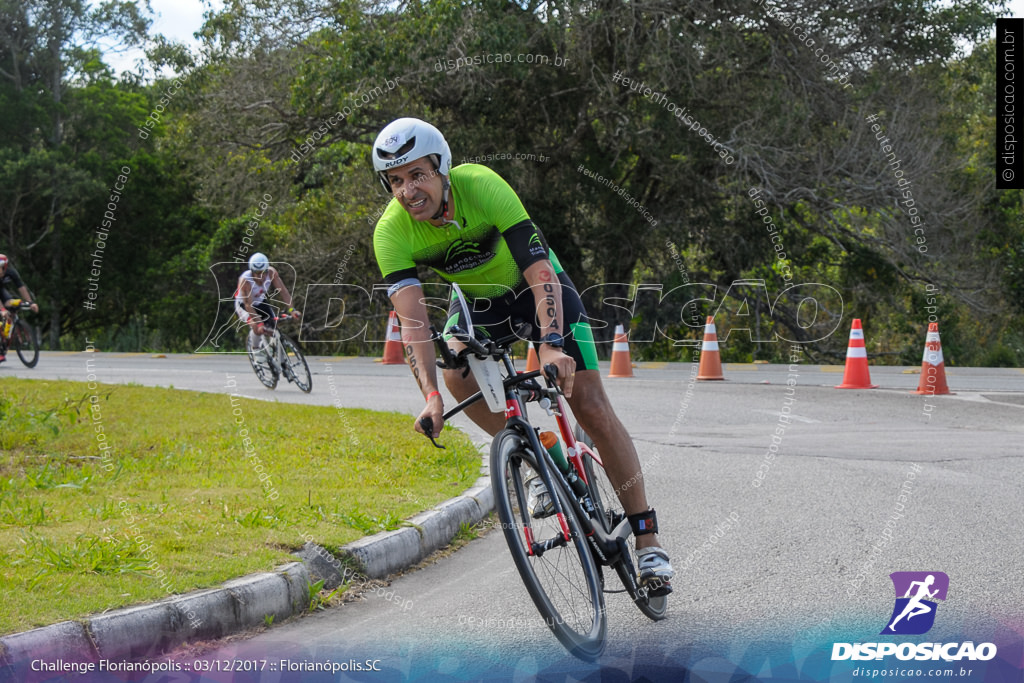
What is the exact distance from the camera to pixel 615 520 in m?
4.78

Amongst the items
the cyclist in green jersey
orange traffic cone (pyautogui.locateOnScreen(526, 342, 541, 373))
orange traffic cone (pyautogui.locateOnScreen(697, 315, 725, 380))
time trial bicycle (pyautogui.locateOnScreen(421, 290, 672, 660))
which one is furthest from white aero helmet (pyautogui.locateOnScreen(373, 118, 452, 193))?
orange traffic cone (pyautogui.locateOnScreen(697, 315, 725, 380))

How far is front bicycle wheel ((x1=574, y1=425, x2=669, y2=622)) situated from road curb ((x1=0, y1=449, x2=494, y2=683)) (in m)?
1.25

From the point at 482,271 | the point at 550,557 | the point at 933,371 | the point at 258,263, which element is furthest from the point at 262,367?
the point at 550,557

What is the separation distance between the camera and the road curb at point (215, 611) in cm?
404

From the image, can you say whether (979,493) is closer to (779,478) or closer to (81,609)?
(779,478)

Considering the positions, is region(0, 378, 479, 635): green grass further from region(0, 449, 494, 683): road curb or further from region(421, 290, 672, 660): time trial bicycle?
region(421, 290, 672, 660): time trial bicycle

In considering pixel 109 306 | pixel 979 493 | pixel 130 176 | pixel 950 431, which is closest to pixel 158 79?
pixel 130 176

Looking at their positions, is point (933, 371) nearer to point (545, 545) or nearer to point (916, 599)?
point (916, 599)

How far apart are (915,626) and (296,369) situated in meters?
11.5

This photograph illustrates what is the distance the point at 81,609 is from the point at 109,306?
97.2 ft

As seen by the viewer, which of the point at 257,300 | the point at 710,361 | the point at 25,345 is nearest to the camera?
the point at 257,300

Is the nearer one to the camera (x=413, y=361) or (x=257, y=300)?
(x=413, y=361)

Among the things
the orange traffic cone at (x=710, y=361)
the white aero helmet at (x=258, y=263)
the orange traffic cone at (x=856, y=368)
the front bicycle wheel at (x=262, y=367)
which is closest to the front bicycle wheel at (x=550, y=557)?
the white aero helmet at (x=258, y=263)

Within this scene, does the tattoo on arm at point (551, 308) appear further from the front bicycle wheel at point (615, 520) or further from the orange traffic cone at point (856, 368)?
the orange traffic cone at point (856, 368)
